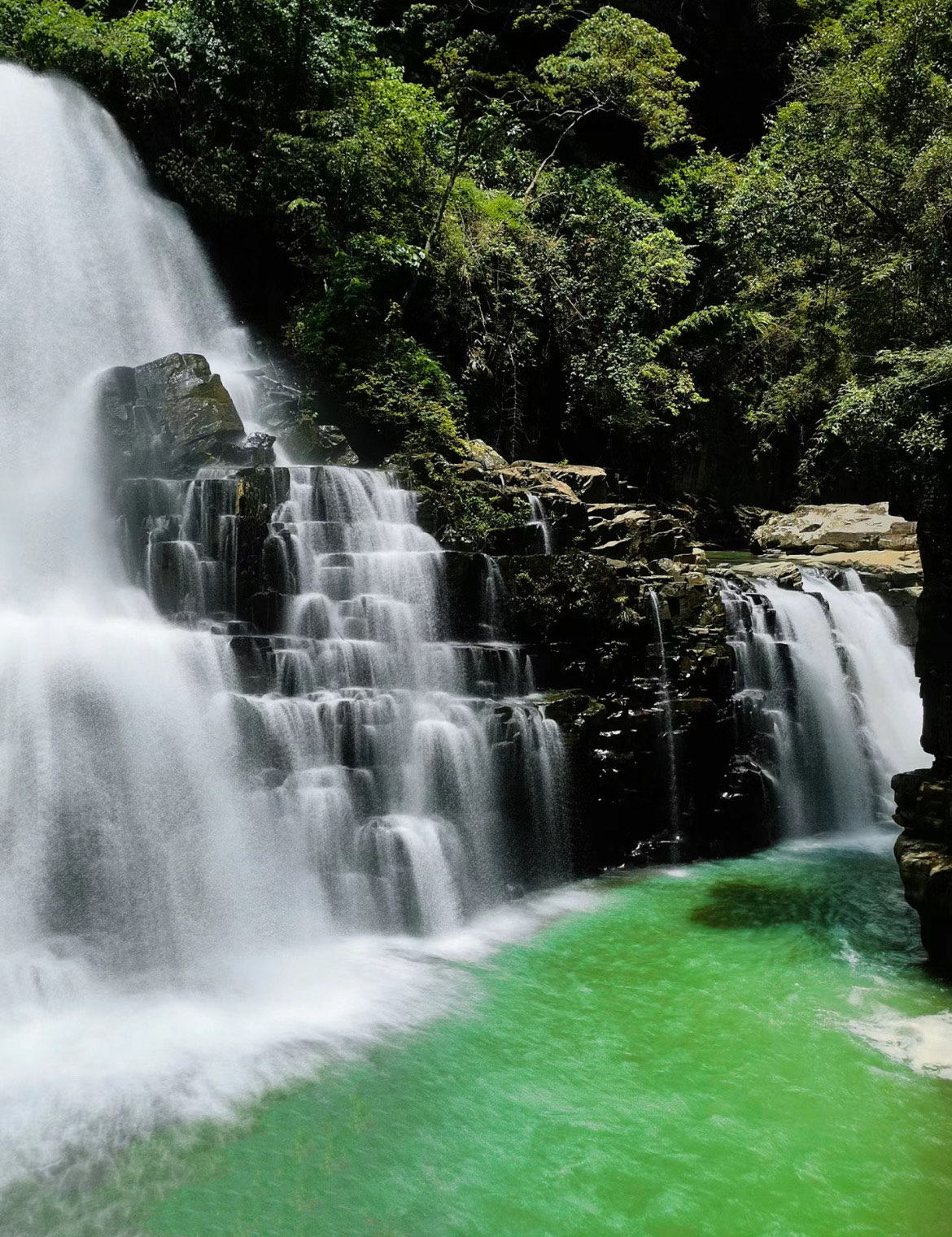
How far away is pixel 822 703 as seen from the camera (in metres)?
13.3

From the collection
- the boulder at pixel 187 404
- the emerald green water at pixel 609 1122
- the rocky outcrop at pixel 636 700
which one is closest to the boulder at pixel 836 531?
the rocky outcrop at pixel 636 700

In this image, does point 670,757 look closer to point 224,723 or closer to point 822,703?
point 822,703

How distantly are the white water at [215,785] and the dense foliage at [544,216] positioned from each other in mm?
4456

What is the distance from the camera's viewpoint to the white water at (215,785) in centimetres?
636

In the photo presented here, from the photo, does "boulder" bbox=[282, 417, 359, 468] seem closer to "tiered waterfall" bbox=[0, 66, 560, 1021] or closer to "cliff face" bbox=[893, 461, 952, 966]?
"tiered waterfall" bbox=[0, 66, 560, 1021]

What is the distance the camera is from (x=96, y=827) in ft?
24.5

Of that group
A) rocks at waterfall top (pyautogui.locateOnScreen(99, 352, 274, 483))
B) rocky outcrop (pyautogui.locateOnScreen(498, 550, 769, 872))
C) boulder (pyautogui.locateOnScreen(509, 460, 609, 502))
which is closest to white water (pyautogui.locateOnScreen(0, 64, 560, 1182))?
rocks at waterfall top (pyautogui.locateOnScreen(99, 352, 274, 483))

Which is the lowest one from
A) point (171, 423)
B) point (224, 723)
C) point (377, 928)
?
point (377, 928)

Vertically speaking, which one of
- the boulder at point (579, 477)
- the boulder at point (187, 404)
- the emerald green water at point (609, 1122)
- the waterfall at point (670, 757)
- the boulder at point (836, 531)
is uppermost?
the boulder at point (187, 404)

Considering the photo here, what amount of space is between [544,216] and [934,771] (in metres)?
16.9

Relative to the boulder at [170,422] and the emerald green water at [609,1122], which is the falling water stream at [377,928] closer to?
the emerald green water at [609,1122]

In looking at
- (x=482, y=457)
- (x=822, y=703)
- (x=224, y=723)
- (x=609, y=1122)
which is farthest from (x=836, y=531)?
(x=609, y=1122)

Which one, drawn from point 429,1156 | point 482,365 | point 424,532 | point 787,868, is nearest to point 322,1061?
point 429,1156

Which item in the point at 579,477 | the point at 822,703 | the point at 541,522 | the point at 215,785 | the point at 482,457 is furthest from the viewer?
the point at 579,477
